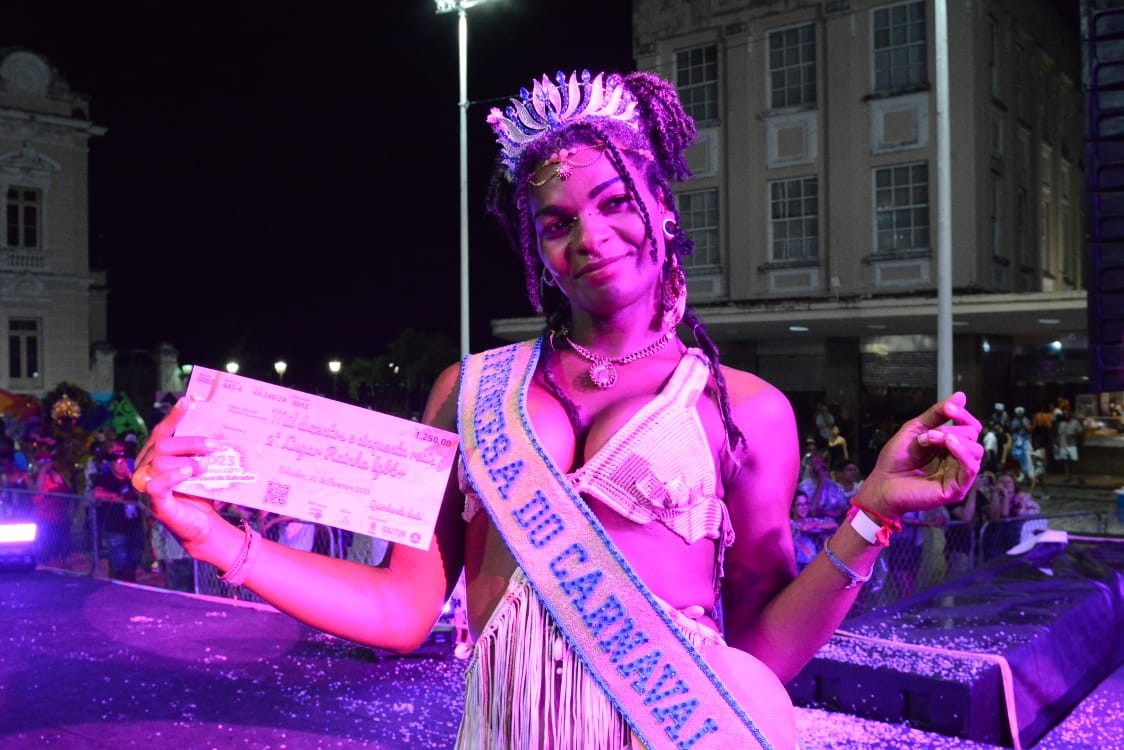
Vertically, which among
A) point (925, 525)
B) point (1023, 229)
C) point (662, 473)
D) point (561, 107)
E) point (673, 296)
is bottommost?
point (925, 525)

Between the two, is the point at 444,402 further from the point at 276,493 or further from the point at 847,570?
the point at 847,570

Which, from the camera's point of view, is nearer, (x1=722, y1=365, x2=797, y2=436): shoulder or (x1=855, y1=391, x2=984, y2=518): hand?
(x1=855, y1=391, x2=984, y2=518): hand

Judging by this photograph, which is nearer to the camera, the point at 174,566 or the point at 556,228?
the point at 556,228

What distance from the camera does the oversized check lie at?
63.5 inches

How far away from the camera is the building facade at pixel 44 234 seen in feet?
87.5

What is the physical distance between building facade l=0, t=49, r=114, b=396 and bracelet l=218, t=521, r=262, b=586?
2833 centimetres

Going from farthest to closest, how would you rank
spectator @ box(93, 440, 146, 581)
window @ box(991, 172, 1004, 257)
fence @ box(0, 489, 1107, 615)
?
window @ box(991, 172, 1004, 257), spectator @ box(93, 440, 146, 581), fence @ box(0, 489, 1107, 615)

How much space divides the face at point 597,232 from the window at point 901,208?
1728cm

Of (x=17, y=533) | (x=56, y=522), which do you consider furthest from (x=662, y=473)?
(x=56, y=522)

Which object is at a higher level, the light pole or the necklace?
the light pole

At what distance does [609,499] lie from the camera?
1625 mm

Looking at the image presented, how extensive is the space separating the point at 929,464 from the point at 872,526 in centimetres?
14

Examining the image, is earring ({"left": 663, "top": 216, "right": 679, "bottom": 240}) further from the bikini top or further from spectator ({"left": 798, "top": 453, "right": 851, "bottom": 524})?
spectator ({"left": 798, "top": 453, "right": 851, "bottom": 524})

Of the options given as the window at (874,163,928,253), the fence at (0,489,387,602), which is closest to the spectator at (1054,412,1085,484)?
the window at (874,163,928,253)
